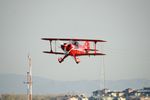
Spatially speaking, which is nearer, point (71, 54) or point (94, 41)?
point (71, 54)

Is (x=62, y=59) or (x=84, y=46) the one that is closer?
(x=62, y=59)

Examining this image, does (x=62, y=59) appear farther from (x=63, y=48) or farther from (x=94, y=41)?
(x=94, y=41)

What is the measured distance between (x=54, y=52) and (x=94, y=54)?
11452 mm

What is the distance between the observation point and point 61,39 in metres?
158

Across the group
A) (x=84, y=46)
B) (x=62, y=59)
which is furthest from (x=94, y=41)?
(x=62, y=59)

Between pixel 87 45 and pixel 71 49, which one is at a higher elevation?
pixel 87 45

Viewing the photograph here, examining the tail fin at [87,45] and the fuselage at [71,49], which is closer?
the fuselage at [71,49]

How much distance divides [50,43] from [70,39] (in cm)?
769

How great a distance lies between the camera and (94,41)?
6393 inches

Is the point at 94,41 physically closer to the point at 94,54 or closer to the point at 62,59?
the point at 94,54

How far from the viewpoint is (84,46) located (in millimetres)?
160625

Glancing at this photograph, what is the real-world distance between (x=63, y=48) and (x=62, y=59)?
15.7 feet

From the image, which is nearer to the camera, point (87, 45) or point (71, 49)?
point (71, 49)

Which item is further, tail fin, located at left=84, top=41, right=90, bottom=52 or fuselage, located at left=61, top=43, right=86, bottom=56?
tail fin, located at left=84, top=41, right=90, bottom=52
